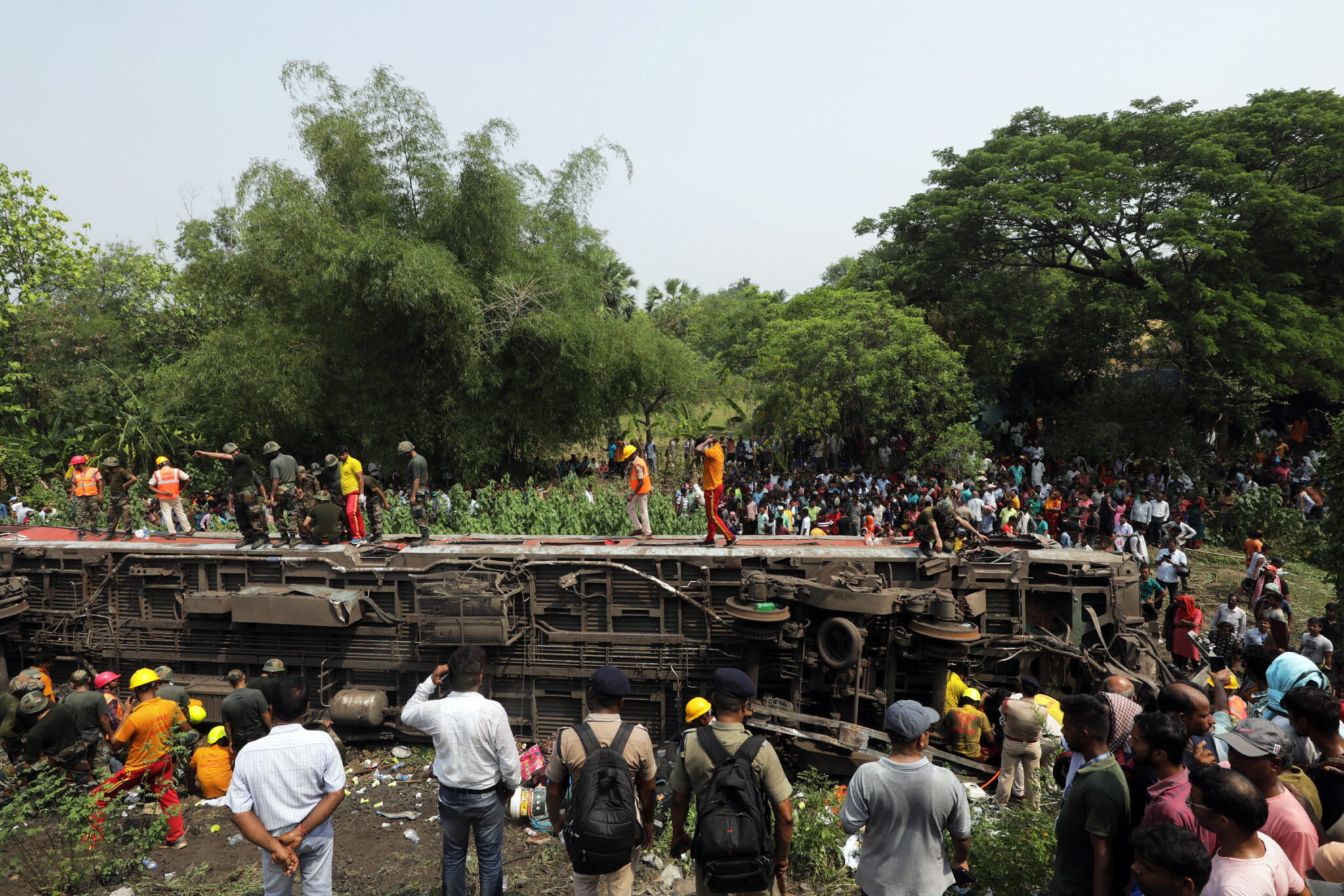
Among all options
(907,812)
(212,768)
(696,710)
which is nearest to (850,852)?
(696,710)

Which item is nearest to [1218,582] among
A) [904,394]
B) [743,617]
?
[904,394]

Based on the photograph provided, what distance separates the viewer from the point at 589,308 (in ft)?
74.3

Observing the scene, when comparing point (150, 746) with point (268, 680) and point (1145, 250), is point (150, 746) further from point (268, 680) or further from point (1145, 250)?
point (1145, 250)

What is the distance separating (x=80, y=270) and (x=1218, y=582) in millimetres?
34843

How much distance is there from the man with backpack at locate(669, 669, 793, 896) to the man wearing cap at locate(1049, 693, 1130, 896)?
4.75ft

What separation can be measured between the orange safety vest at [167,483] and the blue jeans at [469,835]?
10.2 m

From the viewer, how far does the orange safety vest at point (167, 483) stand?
12852 millimetres

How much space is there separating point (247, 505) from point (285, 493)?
52 centimetres

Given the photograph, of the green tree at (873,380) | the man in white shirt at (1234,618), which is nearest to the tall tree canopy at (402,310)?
the green tree at (873,380)

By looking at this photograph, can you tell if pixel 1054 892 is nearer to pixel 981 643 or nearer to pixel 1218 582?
pixel 981 643

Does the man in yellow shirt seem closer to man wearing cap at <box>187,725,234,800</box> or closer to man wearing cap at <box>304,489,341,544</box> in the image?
man wearing cap at <box>304,489,341,544</box>

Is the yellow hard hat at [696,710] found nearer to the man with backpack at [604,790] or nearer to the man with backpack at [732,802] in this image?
the man with backpack at [604,790]

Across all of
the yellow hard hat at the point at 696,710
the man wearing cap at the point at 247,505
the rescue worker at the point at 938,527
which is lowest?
the yellow hard hat at the point at 696,710

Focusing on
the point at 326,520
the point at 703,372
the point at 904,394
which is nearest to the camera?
the point at 326,520
